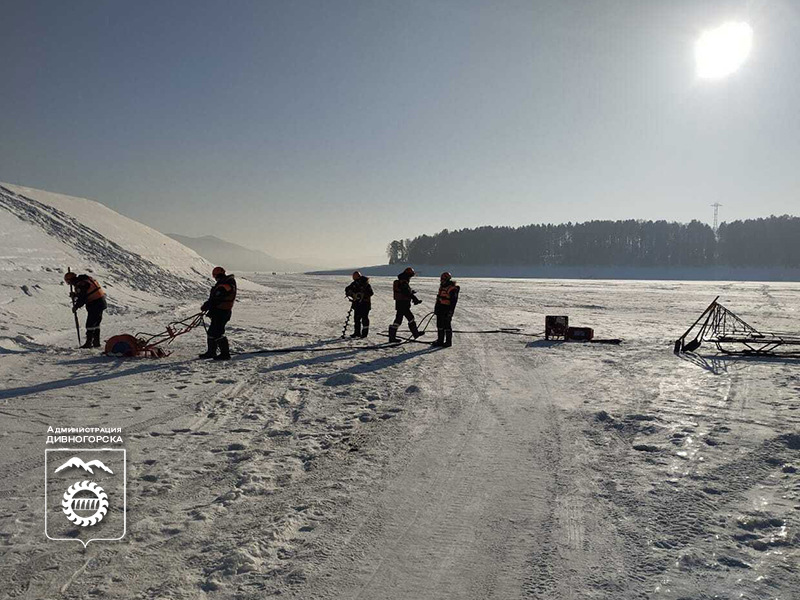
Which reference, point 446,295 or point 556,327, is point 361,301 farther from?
point 556,327

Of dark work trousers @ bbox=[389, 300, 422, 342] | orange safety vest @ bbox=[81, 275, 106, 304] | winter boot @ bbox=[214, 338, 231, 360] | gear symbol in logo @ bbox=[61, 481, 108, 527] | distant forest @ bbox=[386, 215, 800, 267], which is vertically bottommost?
gear symbol in logo @ bbox=[61, 481, 108, 527]

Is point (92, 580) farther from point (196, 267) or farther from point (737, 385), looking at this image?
point (196, 267)

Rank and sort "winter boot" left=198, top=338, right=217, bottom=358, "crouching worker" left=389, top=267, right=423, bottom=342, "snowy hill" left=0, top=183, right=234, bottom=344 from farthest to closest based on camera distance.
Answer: "snowy hill" left=0, top=183, right=234, bottom=344 < "crouching worker" left=389, top=267, right=423, bottom=342 < "winter boot" left=198, top=338, right=217, bottom=358

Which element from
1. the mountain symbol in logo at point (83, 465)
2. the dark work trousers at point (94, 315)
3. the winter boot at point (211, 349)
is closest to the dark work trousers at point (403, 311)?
the winter boot at point (211, 349)

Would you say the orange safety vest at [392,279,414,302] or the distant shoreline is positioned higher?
the distant shoreline

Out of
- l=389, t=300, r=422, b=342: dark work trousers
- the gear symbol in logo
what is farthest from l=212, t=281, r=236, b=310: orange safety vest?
the gear symbol in logo

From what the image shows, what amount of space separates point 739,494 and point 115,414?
21.7 ft

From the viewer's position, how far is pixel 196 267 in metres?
27.5

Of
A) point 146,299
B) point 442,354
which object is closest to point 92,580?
point 442,354

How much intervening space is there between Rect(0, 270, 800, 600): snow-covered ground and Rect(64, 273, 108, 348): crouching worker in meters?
1.26

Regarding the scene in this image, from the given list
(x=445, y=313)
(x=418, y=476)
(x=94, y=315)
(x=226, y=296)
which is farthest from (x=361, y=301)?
(x=418, y=476)

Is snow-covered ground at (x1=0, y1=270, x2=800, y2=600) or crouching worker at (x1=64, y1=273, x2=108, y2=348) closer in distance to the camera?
snow-covered ground at (x1=0, y1=270, x2=800, y2=600)

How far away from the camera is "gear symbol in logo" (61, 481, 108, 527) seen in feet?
11.1

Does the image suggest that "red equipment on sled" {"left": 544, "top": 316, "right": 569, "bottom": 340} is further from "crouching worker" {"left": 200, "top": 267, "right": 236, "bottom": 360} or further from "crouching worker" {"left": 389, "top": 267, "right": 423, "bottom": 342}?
"crouching worker" {"left": 200, "top": 267, "right": 236, "bottom": 360}
